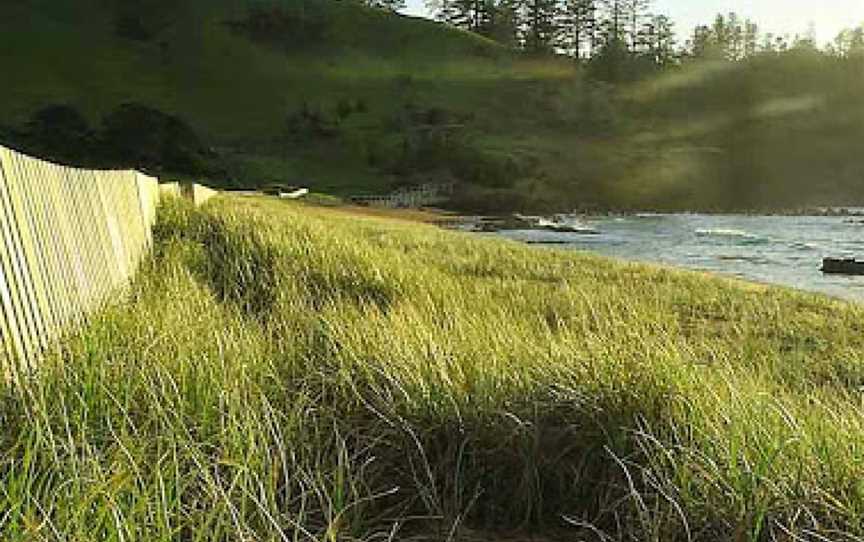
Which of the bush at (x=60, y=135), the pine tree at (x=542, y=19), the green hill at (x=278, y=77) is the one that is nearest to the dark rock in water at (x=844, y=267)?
the bush at (x=60, y=135)

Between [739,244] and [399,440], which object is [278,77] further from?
[399,440]

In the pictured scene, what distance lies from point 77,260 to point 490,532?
10.6ft

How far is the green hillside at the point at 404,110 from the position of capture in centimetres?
8062

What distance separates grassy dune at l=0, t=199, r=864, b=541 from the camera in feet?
10.7

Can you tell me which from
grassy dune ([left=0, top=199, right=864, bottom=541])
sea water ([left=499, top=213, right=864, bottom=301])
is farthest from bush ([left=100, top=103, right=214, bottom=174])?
grassy dune ([left=0, top=199, right=864, bottom=541])

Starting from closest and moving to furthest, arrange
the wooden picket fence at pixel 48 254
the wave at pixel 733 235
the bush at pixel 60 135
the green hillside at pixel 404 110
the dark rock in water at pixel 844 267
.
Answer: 1. the wooden picket fence at pixel 48 254
2. the dark rock in water at pixel 844 267
3. the wave at pixel 733 235
4. the bush at pixel 60 135
5. the green hillside at pixel 404 110

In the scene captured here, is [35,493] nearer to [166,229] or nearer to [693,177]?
[166,229]

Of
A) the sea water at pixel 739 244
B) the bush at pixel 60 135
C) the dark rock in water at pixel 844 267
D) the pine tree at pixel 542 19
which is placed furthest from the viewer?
the pine tree at pixel 542 19

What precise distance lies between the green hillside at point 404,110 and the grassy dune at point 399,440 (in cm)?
6150

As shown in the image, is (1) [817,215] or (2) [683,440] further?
(1) [817,215]

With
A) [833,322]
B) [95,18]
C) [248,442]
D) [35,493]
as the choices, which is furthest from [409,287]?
[95,18]

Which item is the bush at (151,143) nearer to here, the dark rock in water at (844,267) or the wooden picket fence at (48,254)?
the dark rock in water at (844,267)

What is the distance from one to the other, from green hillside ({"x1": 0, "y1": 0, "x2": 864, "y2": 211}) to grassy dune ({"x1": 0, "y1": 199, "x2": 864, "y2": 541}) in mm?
61502

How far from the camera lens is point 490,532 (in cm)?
410
